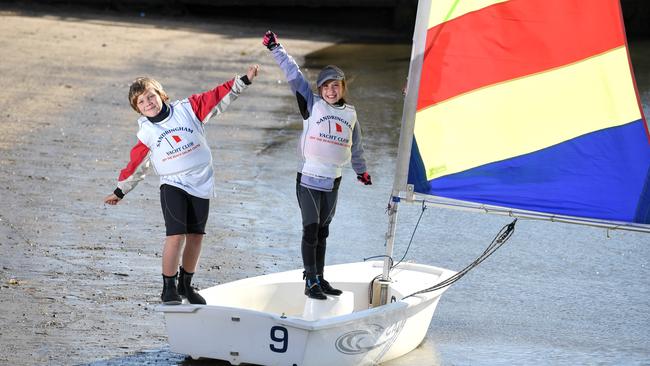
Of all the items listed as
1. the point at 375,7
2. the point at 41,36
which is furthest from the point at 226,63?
the point at 375,7

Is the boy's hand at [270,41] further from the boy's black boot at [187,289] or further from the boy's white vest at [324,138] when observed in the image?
the boy's black boot at [187,289]

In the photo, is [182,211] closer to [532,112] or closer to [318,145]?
[318,145]

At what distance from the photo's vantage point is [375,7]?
20.6 metres

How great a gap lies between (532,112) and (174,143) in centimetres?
175

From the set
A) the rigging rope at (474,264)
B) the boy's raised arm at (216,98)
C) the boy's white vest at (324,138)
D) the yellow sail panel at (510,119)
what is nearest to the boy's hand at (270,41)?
the boy's raised arm at (216,98)

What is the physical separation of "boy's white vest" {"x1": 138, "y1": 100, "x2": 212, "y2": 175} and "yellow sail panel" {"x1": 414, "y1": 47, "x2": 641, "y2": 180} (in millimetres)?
1071

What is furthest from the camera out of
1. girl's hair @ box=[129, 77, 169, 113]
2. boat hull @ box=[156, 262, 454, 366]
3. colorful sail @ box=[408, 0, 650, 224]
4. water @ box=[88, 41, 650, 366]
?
water @ box=[88, 41, 650, 366]

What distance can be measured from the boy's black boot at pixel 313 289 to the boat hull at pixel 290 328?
25mm

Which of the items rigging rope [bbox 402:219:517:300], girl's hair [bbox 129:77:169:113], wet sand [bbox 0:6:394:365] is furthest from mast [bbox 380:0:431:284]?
wet sand [bbox 0:6:394:365]

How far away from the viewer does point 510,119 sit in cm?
614

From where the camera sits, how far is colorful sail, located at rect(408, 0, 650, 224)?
237 inches

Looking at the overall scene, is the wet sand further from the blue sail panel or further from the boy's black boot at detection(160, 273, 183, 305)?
the blue sail panel

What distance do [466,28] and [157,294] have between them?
2268 mm

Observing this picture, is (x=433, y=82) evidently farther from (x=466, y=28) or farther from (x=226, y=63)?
(x=226, y=63)
